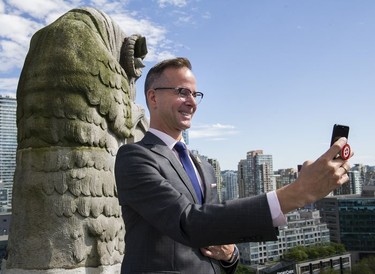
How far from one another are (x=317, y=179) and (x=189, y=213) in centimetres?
33

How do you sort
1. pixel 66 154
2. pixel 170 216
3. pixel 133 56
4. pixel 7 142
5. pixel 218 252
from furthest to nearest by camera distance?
pixel 7 142, pixel 133 56, pixel 66 154, pixel 218 252, pixel 170 216

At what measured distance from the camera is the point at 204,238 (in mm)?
1034

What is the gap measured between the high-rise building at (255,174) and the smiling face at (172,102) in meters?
57.4

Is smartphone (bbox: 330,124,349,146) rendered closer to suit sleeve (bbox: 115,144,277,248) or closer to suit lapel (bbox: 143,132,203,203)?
suit sleeve (bbox: 115,144,277,248)

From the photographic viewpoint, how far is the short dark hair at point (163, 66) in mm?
1366

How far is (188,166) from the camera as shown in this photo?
4.58 feet

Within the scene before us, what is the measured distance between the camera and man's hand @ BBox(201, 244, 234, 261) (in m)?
1.24

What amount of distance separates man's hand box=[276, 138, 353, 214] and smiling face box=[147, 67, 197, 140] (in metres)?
0.48

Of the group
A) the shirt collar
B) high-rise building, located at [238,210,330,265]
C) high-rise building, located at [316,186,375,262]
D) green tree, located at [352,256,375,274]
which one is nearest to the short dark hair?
the shirt collar

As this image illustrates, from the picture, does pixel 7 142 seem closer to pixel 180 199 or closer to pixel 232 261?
pixel 232 261

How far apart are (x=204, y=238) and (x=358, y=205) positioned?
4395 centimetres

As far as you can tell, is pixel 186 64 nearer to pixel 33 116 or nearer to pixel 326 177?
pixel 326 177

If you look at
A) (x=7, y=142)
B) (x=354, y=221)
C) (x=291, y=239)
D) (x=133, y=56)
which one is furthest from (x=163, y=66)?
(x=7, y=142)

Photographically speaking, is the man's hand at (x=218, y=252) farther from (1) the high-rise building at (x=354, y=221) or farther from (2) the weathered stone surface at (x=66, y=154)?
(1) the high-rise building at (x=354, y=221)
